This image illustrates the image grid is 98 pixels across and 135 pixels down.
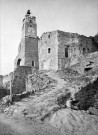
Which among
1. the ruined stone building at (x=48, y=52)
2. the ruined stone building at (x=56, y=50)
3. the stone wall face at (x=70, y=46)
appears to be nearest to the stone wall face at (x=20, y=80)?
the ruined stone building at (x=48, y=52)

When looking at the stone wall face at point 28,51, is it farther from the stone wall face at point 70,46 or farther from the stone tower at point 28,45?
the stone wall face at point 70,46

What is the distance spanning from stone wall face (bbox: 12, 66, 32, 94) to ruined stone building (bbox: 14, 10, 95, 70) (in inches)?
182

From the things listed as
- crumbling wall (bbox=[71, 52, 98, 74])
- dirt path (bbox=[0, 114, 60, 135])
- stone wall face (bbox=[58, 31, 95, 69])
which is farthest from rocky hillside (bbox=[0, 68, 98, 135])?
stone wall face (bbox=[58, 31, 95, 69])

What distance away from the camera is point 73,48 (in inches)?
1298

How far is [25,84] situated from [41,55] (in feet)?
28.8

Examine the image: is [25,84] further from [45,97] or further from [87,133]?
[87,133]

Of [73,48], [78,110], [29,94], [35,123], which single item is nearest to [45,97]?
[29,94]

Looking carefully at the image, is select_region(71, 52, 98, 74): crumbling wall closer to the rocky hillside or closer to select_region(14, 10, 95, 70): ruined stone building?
the rocky hillside

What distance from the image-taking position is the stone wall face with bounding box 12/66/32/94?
27.5 m

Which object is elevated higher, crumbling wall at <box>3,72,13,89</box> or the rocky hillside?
crumbling wall at <box>3,72,13,89</box>

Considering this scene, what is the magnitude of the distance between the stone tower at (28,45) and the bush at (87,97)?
20247mm

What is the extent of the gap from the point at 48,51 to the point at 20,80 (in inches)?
332

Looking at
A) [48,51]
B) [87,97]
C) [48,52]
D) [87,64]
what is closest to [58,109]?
[87,97]

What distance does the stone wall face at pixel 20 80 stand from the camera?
27.5m
